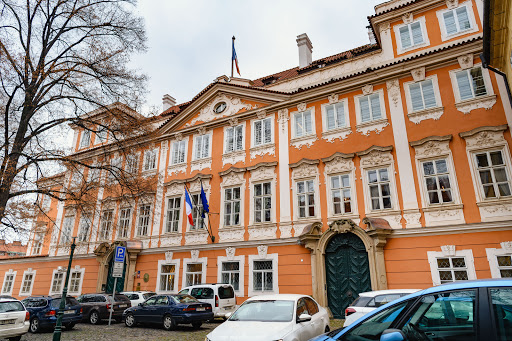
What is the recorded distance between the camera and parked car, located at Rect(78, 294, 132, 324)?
1523 centimetres

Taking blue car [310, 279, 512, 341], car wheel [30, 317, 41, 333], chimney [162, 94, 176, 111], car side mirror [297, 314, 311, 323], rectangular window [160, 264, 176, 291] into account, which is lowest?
car wheel [30, 317, 41, 333]

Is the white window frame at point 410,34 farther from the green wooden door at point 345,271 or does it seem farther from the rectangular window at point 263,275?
the rectangular window at point 263,275

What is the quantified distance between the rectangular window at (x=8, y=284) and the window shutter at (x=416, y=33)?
3348cm

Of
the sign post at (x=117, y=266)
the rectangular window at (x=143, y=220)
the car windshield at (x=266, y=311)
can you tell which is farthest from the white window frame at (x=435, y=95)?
the rectangular window at (x=143, y=220)

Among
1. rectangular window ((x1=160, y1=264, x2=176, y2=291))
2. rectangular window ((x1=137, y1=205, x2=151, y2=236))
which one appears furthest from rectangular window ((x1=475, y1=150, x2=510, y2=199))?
rectangular window ((x1=137, y1=205, x2=151, y2=236))

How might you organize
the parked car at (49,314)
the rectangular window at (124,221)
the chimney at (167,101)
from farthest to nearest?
the chimney at (167,101)
the rectangular window at (124,221)
the parked car at (49,314)

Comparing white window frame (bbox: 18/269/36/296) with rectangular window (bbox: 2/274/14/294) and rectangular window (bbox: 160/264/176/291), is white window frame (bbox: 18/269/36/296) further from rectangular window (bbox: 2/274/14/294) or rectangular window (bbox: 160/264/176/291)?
rectangular window (bbox: 160/264/176/291)

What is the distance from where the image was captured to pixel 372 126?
1619 centimetres

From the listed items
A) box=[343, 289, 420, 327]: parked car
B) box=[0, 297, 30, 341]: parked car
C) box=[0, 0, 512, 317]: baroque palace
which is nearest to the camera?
box=[343, 289, 420, 327]: parked car

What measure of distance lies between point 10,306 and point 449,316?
13.0 m

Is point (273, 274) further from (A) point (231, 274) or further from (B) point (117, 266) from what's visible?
(B) point (117, 266)

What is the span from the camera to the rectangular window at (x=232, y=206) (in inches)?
738

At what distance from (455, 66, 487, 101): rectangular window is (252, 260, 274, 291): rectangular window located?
1197 centimetres

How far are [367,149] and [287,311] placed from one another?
10.6 m
